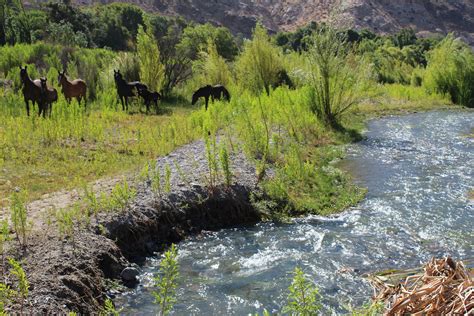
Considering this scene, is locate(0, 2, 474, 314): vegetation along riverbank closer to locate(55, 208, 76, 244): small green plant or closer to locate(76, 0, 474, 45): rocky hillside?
locate(55, 208, 76, 244): small green plant

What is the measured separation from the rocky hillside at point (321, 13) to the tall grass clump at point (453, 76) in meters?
70.7

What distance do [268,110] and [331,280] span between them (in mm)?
8304

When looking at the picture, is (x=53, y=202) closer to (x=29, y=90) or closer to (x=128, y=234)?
(x=128, y=234)

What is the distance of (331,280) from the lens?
5703 mm

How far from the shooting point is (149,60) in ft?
64.7

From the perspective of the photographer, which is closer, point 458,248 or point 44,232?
point 44,232

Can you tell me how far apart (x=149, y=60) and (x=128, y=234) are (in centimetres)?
1414

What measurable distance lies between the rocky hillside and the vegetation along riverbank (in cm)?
7913

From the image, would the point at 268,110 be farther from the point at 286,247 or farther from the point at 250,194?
the point at 286,247

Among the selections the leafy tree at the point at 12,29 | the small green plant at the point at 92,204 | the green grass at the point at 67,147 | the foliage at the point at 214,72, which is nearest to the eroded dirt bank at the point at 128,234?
the small green plant at the point at 92,204

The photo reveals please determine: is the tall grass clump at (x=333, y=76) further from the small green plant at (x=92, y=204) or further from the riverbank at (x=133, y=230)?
the small green plant at (x=92, y=204)

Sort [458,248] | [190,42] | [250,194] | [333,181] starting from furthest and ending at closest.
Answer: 1. [190,42]
2. [333,181]
3. [250,194]
4. [458,248]

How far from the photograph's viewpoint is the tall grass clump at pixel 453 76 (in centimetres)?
2596

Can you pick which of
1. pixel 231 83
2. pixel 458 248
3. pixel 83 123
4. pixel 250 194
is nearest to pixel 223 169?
pixel 250 194
